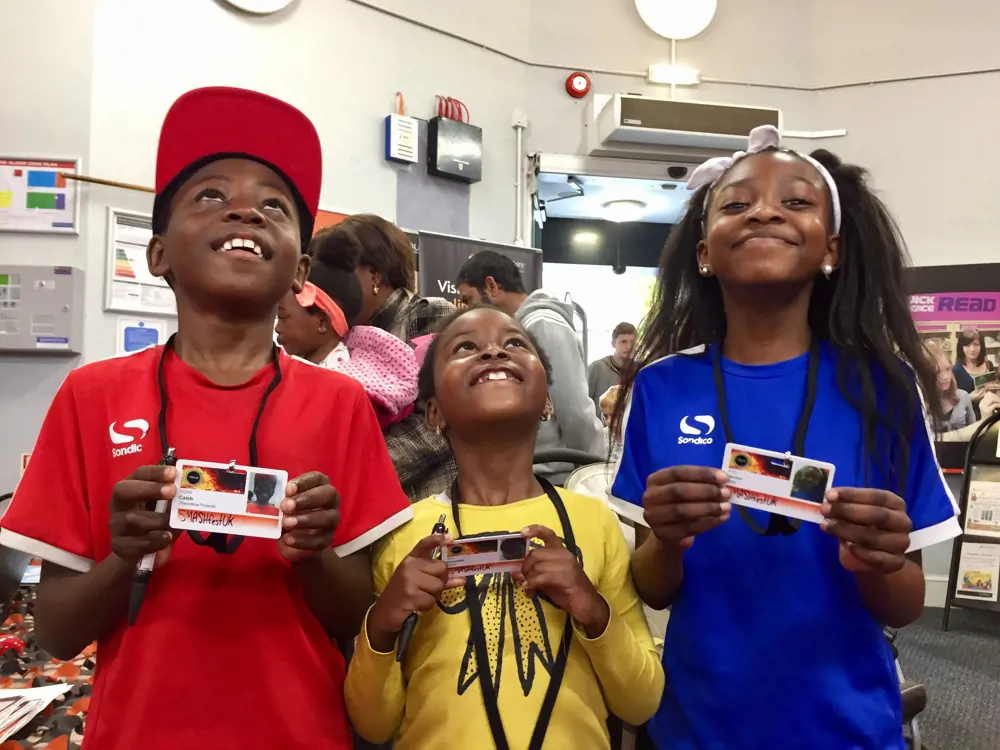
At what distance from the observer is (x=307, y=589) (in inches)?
39.6

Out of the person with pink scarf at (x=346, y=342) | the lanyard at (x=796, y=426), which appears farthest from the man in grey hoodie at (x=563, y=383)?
the lanyard at (x=796, y=426)

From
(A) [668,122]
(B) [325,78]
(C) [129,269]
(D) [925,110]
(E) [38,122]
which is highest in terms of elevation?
(D) [925,110]

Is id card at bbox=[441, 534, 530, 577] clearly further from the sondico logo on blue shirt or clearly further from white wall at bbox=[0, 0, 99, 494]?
white wall at bbox=[0, 0, 99, 494]

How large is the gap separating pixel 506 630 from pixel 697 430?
0.44 m

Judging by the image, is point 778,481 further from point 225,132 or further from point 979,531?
point 979,531

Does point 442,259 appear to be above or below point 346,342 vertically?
above

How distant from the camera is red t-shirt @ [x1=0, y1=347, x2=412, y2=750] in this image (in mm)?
949

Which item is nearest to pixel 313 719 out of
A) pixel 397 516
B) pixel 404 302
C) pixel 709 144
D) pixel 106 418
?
pixel 397 516

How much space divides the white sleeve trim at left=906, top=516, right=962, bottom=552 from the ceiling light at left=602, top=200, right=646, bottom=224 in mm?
4985

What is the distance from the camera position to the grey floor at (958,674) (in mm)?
2727

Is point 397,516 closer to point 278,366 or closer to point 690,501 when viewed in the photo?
point 278,366

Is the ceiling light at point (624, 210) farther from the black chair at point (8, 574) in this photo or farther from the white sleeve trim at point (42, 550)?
the white sleeve trim at point (42, 550)

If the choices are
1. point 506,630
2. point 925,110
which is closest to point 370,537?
point 506,630

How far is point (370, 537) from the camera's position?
1084 mm
